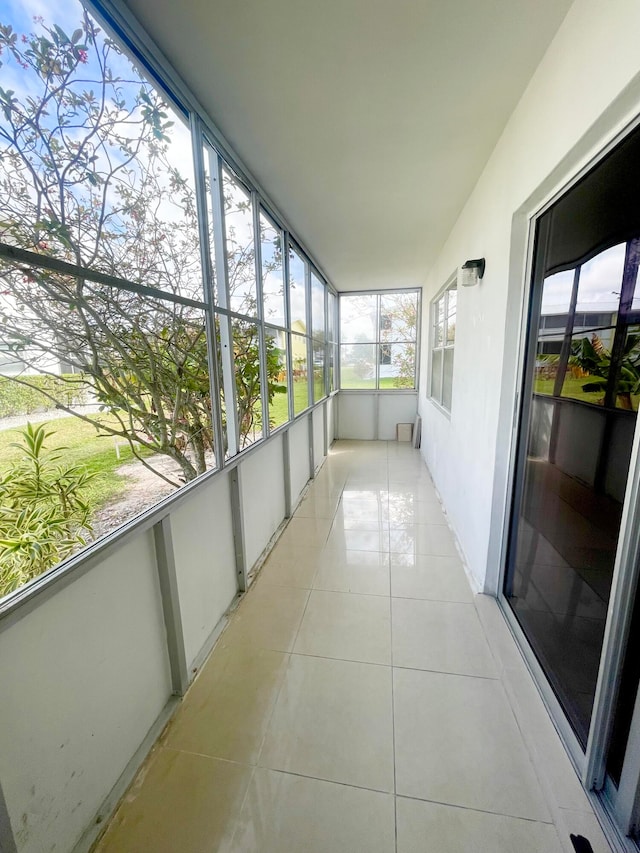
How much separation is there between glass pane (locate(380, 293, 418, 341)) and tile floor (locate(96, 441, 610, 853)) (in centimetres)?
485

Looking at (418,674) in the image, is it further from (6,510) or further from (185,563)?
(6,510)

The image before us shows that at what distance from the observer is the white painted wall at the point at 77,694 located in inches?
33.5

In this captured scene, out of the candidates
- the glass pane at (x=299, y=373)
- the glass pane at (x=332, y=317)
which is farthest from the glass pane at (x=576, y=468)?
the glass pane at (x=332, y=317)

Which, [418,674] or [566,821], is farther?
[418,674]

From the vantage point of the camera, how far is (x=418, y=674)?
62.6 inches

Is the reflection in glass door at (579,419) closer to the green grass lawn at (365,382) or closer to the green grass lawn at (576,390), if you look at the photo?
the green grass lawn at (576,390)

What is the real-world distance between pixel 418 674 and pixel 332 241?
3769 millimetres

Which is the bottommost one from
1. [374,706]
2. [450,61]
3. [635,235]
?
[374,706]

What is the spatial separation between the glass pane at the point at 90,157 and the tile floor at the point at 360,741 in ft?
5.95

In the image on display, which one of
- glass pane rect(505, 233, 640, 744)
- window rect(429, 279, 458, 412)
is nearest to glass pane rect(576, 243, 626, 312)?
glass pane rect(505, 233, 640, 744)

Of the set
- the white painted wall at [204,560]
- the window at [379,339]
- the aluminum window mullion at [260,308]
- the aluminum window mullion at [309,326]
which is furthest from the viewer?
the window at [379,339]

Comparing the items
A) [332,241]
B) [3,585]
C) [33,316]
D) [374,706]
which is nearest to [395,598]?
[374,706]

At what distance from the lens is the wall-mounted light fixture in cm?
219

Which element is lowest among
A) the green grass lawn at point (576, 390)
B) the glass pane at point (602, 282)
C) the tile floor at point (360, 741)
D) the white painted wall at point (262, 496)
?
the tile floor at point (360, 741)
